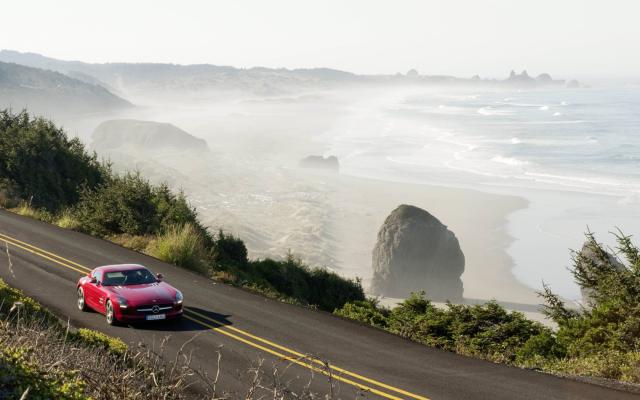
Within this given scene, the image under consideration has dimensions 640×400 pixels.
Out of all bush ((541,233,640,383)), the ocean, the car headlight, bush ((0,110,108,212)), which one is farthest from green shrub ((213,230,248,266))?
the ocean

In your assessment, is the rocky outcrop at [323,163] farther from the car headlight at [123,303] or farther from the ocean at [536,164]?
the car headlight at [123,303]

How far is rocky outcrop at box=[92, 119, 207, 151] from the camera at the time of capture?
13538cm

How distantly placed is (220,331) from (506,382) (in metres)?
7.22

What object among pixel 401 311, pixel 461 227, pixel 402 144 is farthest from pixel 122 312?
pixel 402 144

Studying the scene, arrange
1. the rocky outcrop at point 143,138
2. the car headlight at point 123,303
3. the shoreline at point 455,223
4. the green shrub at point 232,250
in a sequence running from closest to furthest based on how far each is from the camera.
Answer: the car headlight at point 123,303 → the green shrub at point 232,250 → the shoreline at point 455,223 → the rocky outcrop at point 143,138

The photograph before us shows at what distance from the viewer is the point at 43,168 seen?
39.1 m

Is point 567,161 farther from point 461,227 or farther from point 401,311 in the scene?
point 401,311

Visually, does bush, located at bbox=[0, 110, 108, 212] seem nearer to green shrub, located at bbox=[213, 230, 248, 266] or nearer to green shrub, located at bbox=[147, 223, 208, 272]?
green shrub, located at bbox=[213, 230, 248, 266]

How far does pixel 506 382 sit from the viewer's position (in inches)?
515

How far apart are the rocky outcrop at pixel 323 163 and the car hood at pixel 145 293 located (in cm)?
8457

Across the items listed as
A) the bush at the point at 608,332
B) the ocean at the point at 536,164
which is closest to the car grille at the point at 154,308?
the bush at the point at 608,332

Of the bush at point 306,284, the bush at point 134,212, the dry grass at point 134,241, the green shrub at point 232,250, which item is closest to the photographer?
the dry grass at point 134,241

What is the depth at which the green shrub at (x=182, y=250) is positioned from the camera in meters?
24.9

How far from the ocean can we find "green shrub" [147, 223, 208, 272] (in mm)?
27825
